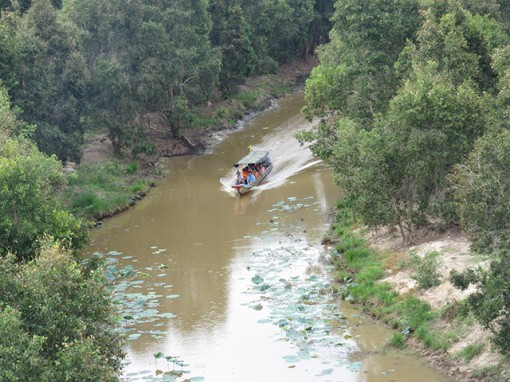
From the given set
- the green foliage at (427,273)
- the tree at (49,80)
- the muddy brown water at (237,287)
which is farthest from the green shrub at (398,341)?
the tree at (49,80)

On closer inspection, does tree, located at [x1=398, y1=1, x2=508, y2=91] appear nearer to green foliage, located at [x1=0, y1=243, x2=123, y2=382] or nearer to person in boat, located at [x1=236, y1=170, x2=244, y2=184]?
person in boat, located at [x1=236, y1=170, x2=244, y2=184]

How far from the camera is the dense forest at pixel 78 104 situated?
23391 mm

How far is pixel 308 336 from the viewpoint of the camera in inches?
1299

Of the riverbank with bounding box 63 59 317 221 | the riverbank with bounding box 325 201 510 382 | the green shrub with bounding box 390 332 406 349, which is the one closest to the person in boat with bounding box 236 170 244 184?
the riverbank with bounding box 63 59 317 221

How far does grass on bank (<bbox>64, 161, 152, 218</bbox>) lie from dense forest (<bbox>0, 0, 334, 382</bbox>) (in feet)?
5.39

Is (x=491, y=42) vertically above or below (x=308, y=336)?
above

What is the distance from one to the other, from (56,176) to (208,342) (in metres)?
11.1

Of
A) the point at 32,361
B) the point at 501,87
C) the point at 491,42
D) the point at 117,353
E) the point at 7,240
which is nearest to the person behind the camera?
the point at 32,361

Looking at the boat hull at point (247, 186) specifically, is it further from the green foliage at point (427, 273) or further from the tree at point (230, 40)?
the tree at point (230, 40)

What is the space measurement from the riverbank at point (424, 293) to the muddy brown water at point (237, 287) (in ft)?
2.69

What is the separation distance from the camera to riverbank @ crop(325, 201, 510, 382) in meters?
29.4

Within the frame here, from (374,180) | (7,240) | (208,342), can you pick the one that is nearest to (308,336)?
(208,342)

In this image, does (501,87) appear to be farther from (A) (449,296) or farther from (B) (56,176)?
(B) (56,176)

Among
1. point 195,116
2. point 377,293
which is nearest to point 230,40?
point 195,116
